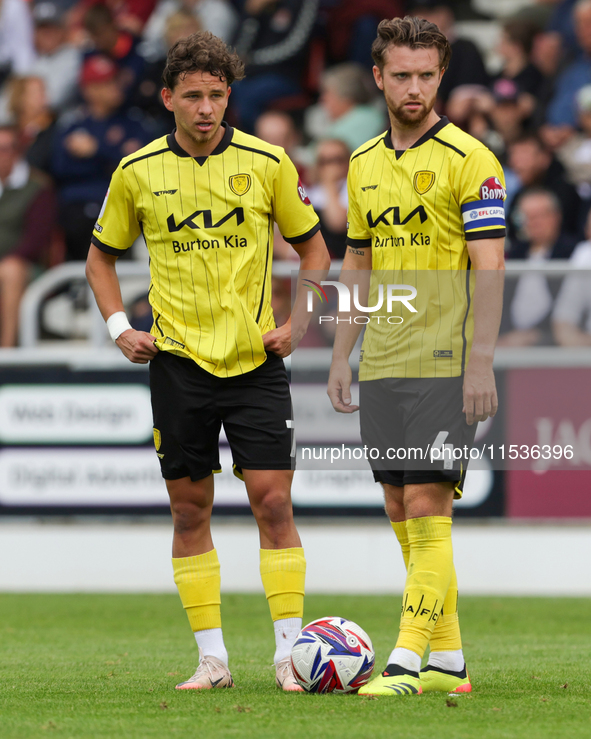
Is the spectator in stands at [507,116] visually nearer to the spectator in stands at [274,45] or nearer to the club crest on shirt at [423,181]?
the spectator in stands at [274,45]

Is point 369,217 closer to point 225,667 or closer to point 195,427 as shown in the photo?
point 195,427

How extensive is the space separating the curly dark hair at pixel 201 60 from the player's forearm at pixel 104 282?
746 millimetres

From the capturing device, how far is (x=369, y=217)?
14.4 feet

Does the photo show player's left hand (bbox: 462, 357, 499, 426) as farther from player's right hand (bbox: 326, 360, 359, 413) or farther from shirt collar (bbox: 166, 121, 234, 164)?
shirt collar (bbox: 166, 121, 234, 164)

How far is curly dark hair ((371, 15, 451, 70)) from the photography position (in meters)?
4.22

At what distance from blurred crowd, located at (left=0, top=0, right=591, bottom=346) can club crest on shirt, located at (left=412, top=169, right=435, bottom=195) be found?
15.6ft

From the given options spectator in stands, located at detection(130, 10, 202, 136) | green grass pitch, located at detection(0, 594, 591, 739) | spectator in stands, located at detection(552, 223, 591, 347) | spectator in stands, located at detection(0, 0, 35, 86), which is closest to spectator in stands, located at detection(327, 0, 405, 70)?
spectator in stands, located at detection(130, 10, 202, 136)

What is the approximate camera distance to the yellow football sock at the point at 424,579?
4133mm

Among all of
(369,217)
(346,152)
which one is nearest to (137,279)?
(346,152)

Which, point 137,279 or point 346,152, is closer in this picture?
point 137,279

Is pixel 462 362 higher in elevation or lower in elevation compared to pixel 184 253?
lower

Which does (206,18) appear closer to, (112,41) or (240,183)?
(112,41)

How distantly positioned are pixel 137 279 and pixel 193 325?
14.9ft

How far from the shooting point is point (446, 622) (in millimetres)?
4406
